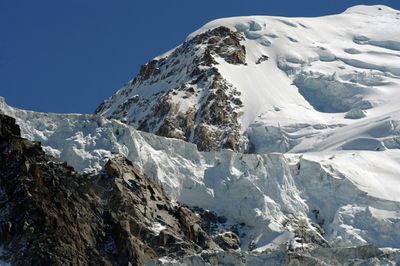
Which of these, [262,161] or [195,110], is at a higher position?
[195,110]

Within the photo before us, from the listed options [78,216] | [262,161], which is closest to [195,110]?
[262,161]

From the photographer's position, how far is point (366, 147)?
174 m

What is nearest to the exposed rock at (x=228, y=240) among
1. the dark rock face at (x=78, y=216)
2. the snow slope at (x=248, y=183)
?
the snow slope at (x=248, y=183)

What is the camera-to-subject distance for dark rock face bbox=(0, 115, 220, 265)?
395 feet

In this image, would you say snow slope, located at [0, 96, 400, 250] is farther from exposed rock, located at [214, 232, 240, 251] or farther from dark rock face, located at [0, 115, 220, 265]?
dark rock face, located at [0, 115, 220, 265]

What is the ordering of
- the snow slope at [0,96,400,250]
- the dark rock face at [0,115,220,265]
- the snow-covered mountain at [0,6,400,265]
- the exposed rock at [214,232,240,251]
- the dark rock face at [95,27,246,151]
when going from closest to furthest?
the dark rock face at [0,115,220,265] → the exposed rock at [214,232,240,251] → the snow slope at [0,96,400,250] → the snow-covered mountain at [0,6,400,265] → the dark rock face at [95,27,246,151]

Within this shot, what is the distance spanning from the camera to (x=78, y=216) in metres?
127

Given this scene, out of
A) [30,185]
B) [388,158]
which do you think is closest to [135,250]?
[30,185]

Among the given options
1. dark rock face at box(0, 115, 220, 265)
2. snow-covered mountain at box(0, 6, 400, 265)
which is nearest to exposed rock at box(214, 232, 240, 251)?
snow-covered mountain at box(0, 6, 400, 265)

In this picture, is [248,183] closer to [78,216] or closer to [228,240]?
[228,240]

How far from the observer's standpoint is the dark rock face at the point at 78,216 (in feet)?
395

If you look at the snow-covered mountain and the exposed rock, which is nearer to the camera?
the exposed rock

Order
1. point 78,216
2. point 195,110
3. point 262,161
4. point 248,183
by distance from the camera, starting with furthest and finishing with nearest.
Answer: point 195,110, point 262,161, point 248,183, point 78,216

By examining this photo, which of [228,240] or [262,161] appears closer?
[228,240]
